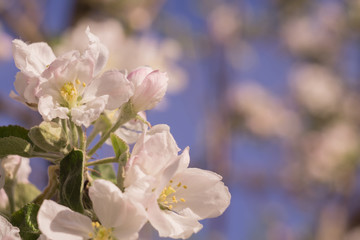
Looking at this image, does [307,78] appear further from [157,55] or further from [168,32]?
[157,55]

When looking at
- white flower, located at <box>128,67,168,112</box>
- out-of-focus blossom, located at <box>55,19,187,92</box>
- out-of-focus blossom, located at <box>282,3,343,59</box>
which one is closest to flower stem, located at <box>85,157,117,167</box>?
white flower, located at <box>128,67,168,112</box>

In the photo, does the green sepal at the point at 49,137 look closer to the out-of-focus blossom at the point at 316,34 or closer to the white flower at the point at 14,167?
the white flower at the point at 14,167

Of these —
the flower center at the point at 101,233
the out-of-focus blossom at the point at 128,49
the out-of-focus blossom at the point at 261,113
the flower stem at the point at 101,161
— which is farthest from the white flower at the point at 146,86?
the out-of-focus blossom at the point at 261,113

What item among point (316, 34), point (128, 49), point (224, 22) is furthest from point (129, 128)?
point (316, 34)

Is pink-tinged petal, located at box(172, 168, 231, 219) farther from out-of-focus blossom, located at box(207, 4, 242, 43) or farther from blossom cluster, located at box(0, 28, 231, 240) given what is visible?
out-of-focus blossom, located at box(207, 4, 242, 43)

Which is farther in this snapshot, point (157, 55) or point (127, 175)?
point (157, 55)

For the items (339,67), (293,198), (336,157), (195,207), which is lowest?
(293,198)

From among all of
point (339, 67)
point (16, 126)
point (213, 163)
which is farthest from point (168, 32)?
point (339, 67)
